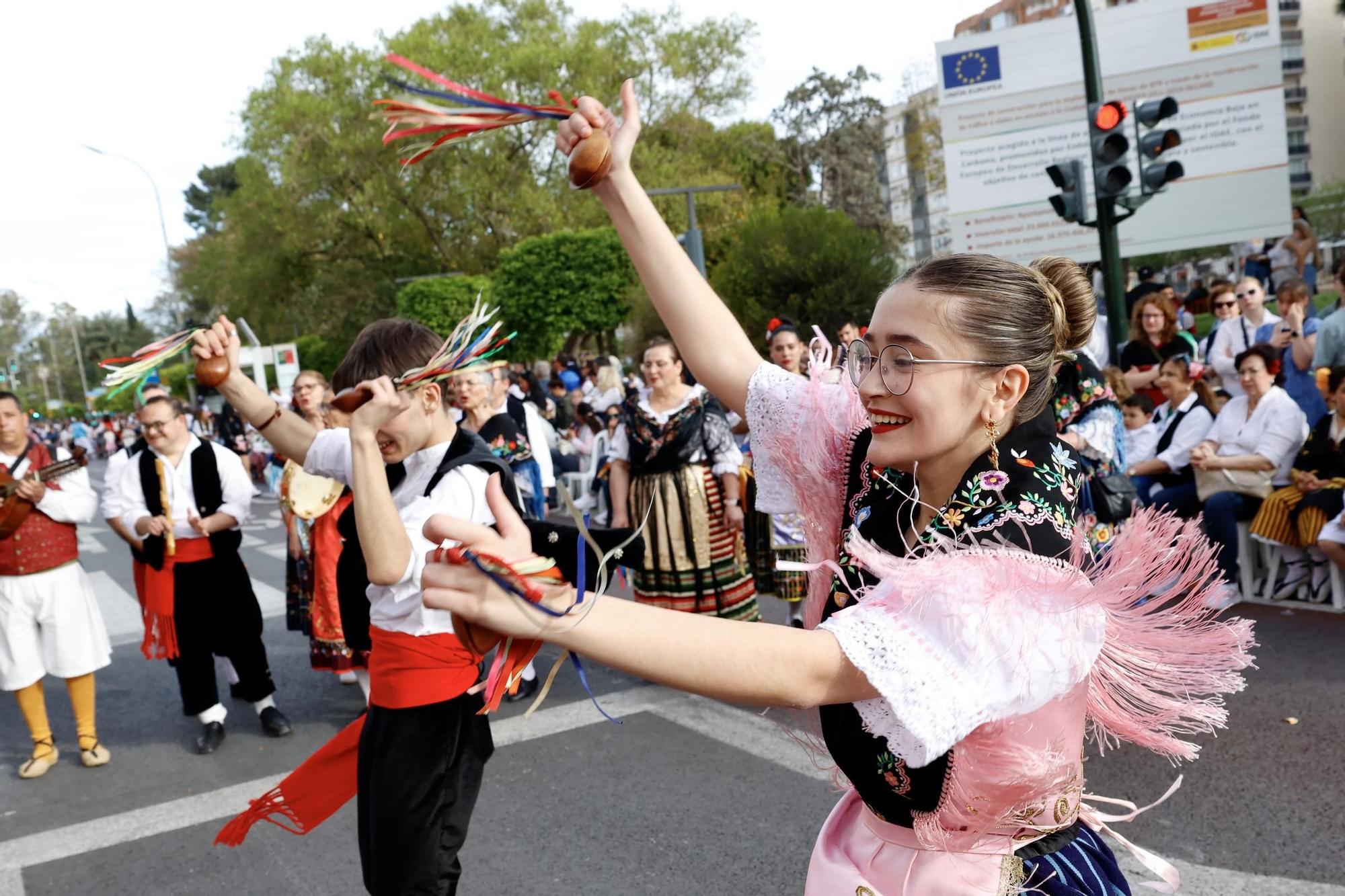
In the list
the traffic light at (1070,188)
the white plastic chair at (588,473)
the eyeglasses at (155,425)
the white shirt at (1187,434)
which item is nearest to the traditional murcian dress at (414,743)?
the eyeglasses at (155,425)

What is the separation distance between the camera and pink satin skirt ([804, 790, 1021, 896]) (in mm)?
1574

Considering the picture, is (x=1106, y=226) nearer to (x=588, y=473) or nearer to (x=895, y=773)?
(x=588, y=473)

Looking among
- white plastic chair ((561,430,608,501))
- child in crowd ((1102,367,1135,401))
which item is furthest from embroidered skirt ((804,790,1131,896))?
white plastic chair ((561,430,608,501))

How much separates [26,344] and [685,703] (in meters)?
94.1

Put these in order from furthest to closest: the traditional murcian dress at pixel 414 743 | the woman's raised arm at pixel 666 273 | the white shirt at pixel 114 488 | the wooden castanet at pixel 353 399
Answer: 1. the white shirt at pixel 114 488
2. the traditional murcian dress at pixel 414 743
3. the wooden castanet at pixel 353 399
4. the woman's raised arm at pixel 666 273

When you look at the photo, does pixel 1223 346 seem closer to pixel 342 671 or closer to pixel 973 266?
pixel 342 671

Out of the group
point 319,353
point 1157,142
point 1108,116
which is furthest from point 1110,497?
point 319,353

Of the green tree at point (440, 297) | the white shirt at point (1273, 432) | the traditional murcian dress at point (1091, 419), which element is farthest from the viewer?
the green tree at point (440, 297)

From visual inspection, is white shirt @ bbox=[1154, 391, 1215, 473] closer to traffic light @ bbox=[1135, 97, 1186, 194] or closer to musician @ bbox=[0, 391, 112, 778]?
traffic light @ bbox=[1135, 97, 1186, 194]

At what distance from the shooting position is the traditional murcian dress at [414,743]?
2703mm

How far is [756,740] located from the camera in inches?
191

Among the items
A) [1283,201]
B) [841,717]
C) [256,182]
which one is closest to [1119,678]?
[841,717]

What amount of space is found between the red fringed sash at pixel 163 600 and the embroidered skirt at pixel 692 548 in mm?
2409

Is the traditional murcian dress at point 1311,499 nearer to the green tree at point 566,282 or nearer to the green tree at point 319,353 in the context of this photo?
the green tree at point 566,282
